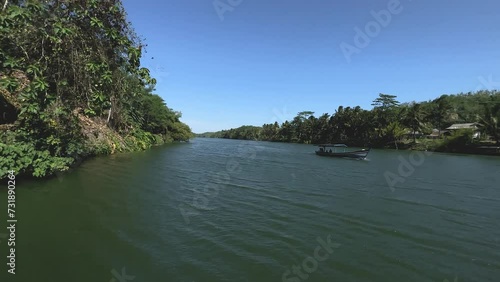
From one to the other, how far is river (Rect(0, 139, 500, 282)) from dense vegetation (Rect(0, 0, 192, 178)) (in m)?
1.55

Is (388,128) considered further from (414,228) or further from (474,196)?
(414,228)

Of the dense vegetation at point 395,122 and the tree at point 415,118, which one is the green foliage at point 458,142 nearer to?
the dense vegetation at point 395,122

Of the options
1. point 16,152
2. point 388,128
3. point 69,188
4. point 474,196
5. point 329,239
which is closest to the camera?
point 329,239

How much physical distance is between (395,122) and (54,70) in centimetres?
7441

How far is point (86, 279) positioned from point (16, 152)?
24.9 feet

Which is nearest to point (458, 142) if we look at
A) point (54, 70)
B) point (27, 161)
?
point (54, 70)

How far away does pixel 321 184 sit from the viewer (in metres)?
17.5

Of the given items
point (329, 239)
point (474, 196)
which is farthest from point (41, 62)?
point (474, 196)

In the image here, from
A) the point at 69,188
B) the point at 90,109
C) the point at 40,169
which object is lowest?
the point at 69,188

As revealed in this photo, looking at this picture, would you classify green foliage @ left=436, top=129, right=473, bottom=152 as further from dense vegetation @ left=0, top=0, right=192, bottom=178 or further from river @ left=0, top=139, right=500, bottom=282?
dense vegetation @ left=0, top=0, right=192, bottom=178

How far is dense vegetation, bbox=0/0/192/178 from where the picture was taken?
1030 centimetres

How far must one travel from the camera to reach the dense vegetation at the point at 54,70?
10.3m

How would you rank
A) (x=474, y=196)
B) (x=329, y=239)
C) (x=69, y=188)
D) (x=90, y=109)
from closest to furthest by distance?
1. (x=329, y=239)
2. (x=90, y=109)
3. (x=69, y=188)
4. (x=474, y=196)

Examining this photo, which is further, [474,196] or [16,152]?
[474,196]
